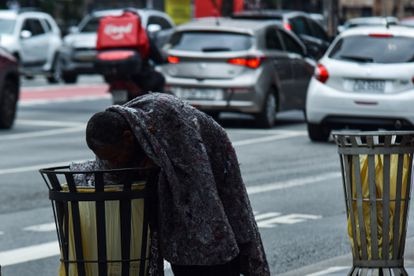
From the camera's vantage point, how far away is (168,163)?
502 cm

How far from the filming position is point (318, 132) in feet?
59.0

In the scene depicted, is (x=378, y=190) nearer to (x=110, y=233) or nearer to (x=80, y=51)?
(x=110, y=233)

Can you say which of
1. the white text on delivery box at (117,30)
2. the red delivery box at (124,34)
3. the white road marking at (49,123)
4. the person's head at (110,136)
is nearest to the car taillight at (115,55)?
the red delivery box at (124,34)

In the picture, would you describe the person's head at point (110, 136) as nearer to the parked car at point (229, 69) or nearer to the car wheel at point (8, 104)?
the parked car at point (229, 69)

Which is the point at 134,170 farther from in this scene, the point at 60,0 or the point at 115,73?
the point at 60,0

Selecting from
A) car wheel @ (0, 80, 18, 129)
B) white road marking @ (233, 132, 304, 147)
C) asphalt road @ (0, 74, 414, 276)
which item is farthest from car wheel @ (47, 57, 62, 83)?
white road marking @ (233, 132, 304, 147)

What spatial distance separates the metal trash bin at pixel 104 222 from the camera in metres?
5.12

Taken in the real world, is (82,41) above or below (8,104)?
below

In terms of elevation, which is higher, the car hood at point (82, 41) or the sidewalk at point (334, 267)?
the sidewalk at point (334, 267)

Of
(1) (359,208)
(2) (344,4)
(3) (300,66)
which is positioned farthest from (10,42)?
(2) (344,4)

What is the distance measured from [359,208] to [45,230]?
4087 mm

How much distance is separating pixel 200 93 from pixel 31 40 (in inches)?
629

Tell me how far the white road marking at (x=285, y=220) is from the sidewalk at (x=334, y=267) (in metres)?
1.77

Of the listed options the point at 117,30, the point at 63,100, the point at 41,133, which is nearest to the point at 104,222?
the point at 117,30
